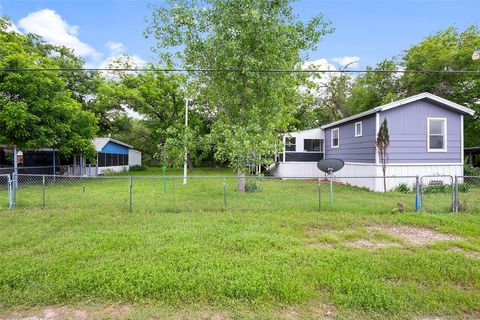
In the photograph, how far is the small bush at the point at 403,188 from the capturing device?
Answer: 36.4ft

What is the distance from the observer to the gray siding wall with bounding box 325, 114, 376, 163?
11.9 m

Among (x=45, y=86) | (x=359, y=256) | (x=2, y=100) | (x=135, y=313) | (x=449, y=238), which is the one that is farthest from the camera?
(x=45, y=86)

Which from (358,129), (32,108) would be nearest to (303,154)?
(358,129)

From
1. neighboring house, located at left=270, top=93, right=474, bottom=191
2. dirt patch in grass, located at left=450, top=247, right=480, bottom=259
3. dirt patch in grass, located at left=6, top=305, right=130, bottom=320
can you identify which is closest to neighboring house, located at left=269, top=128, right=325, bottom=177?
neighboring house, located at left=270, top=93, right=474, bottom=191

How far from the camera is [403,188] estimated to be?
11.2 meters

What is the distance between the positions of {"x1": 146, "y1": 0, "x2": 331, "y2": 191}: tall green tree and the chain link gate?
4795mm

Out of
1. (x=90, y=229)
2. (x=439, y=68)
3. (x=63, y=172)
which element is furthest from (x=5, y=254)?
(x=439, y=68)

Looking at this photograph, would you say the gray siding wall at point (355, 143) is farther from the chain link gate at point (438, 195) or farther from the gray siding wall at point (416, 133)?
the chain link gate at point (438, 195)

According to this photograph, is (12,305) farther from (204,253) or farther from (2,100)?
(2,100)

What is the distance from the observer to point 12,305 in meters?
2.90

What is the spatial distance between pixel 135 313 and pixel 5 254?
2.78m

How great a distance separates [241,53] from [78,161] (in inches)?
634

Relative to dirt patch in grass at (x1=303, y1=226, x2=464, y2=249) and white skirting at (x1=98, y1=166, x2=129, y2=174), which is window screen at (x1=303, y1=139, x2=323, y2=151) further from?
white skirting at (x1=98, y1=166, x2=129, y2=174)

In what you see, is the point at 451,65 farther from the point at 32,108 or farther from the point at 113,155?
the point at 113,155
